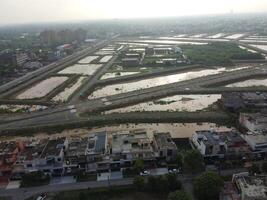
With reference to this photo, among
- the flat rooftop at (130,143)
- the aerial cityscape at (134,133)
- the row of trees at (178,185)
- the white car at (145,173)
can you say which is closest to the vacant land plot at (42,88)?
the aerial cityscape at (134,133)

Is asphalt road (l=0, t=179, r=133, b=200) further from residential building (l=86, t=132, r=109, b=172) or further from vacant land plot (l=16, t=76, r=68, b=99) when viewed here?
vacant land plot (l=16, t=76, r=68, b=99)

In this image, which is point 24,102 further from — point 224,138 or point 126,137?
point 224,138

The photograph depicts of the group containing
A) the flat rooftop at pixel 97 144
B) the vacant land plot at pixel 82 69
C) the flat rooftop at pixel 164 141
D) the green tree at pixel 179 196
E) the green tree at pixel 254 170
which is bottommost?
the green tree at pixel 254 170

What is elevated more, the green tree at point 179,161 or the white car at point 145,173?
the green tree at point 179,161

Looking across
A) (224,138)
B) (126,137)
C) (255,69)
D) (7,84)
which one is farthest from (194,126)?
(7,84)

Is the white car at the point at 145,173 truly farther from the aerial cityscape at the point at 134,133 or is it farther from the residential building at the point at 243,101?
the residential building at the point at 243,101

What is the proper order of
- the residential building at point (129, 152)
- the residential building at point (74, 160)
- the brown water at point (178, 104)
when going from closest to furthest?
the residential building at point (74, 160), the residential building at point (129, 152), the brown water at point (178, 104)

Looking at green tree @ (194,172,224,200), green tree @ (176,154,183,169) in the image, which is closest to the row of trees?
green tree @ (194,172,224,200)
